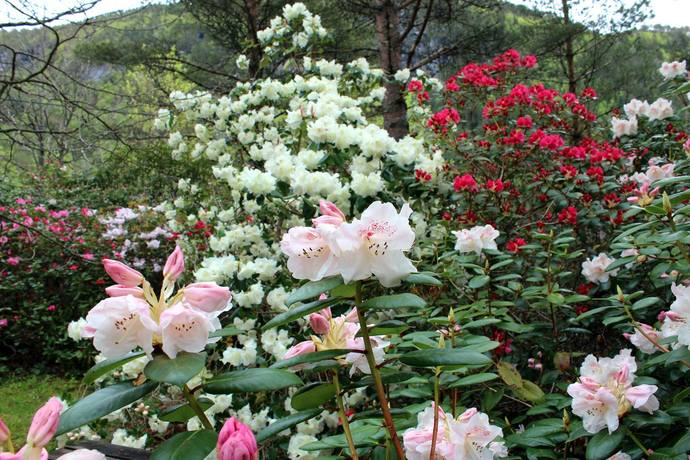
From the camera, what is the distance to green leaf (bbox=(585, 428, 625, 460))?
110 centimetres

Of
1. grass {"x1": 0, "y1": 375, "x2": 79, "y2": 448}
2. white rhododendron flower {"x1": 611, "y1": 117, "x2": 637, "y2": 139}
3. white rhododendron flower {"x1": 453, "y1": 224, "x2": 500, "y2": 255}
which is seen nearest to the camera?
white rhododendron flower {"x1": 453, "y1": 224, "x2": 500, "y2": 255}

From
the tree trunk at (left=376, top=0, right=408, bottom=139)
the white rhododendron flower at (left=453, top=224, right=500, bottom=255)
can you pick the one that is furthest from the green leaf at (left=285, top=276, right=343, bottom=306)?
the tree trunk at (left=376, top=0, right=408, bottom=139)

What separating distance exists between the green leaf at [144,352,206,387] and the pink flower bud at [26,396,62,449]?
4.1 inches

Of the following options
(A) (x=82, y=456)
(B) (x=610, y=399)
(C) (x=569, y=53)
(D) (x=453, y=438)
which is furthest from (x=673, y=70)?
(C) (x=569, y=53)

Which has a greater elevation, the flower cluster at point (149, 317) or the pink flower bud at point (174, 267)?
the pink flower bud at point (174, 267)

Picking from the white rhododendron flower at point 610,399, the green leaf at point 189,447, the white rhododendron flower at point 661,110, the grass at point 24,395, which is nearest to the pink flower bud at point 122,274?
the green leaf at point 189,447

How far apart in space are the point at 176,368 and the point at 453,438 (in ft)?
1.55

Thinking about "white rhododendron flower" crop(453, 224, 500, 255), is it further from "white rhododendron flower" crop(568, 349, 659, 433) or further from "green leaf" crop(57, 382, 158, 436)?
"green leaf" crop(57, 382, 158, 436)

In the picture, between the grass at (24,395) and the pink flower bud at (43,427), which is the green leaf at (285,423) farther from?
the grass at (24,395)

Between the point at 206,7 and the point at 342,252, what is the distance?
27.3ft

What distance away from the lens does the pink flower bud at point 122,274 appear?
698 millimetres

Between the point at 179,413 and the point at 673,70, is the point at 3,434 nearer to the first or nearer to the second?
the point at 179,413

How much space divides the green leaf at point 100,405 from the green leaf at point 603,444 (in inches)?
34.5

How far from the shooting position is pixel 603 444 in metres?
1.13
